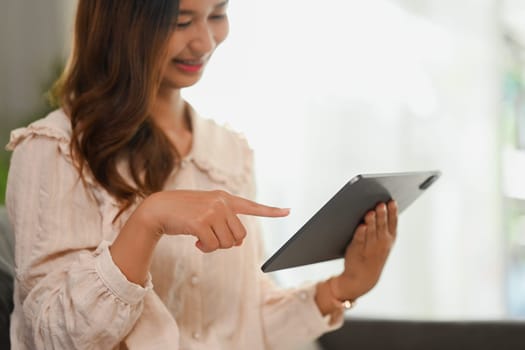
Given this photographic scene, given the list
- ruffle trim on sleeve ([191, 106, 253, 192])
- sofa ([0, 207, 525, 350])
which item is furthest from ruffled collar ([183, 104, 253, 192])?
sofa ([0, 207, 525, 350])

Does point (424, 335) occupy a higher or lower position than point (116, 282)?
lower

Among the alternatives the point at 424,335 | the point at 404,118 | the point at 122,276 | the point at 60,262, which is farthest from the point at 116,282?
the point at 404,118

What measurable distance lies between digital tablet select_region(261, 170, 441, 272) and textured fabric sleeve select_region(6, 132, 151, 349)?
19 cm

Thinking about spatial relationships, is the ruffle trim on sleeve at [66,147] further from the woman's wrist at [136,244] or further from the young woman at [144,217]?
the woman's wrist at [136,244]

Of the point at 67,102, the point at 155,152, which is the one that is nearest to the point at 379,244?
the point at 155,152

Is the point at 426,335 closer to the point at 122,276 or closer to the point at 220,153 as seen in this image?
the point at 220,153

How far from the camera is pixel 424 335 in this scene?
5.32 ft

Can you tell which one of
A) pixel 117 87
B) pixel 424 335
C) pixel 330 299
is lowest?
pixel 424 335

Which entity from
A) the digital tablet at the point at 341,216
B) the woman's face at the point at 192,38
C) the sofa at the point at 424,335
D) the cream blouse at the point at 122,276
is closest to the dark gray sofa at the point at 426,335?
the sofa at the point at 424,335

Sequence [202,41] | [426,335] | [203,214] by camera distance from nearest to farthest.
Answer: [203,214] < [202,41] < [426,335]

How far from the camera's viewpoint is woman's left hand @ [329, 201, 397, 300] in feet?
4.16

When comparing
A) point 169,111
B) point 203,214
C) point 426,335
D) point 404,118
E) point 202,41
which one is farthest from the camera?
point 404,118

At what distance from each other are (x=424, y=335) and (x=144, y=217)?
2.46ft

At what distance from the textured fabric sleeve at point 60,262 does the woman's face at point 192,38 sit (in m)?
0.20
